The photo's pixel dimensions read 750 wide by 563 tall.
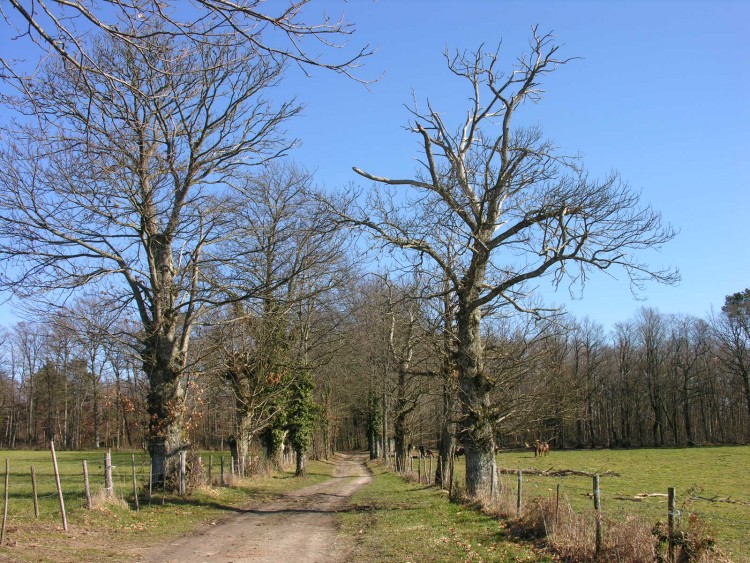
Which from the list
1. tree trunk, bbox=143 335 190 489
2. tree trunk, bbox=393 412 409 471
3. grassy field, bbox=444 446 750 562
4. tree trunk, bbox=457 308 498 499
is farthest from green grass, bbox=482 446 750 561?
tree trunk, bbox=143 335 190 489

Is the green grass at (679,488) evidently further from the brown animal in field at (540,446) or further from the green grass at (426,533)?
the green grass at (426,533)

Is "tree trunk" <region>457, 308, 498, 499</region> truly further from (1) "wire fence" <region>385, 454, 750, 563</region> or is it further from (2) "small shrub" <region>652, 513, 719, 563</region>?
(2) "small shrub" <region>652, 513, 719, 563</region>

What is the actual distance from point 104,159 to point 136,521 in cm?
820

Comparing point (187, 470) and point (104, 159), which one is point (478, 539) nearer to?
point (187, 470)

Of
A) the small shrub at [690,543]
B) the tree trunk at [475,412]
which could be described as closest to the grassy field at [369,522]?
the small shrub at [690,543]

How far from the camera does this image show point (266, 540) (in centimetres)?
1167

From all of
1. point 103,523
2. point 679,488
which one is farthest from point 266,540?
point 679,488

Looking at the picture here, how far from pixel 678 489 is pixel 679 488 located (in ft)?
1.12

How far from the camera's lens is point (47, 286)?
47.3ft

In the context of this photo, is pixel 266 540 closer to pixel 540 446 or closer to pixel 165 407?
pixel 165 407

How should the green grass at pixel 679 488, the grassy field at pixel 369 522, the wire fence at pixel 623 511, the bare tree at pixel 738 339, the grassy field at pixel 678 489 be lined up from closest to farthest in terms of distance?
the wire fence at pixel 623 511 → the grassy field at pixel 369 522 → the grassy field at pixel 678 489 → the green grass at pixel 679 488 → the bare tree at pixel 738 339

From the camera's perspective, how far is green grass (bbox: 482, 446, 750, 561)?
14559 millimetres

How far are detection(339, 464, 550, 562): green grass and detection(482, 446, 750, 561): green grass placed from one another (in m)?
1.70

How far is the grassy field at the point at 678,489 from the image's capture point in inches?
561
